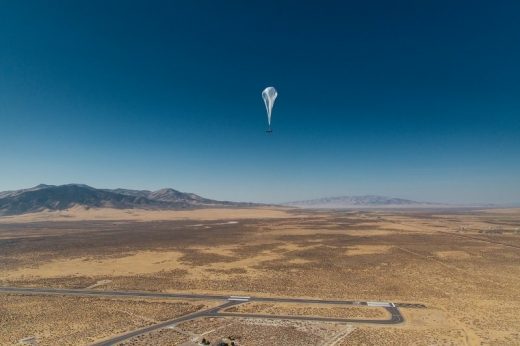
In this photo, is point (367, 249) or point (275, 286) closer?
point (275, 286)

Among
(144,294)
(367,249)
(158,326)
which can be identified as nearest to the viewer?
(158,326)

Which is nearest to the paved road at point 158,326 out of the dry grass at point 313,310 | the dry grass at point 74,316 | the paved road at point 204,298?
the paved road at point 204,298

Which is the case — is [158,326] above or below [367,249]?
below

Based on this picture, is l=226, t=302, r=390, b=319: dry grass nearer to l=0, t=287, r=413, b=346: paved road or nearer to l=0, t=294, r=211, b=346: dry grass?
l=0, t=287, r=413, b=346: paved road

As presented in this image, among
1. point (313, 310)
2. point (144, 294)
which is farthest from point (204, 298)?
point (313, 310)

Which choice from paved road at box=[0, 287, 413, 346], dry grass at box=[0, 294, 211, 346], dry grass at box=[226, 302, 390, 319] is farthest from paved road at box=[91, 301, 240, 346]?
dry grass at box=[226, 302, 390, 319]

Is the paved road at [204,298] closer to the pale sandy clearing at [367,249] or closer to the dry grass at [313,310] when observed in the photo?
the dry grass at [313,310]

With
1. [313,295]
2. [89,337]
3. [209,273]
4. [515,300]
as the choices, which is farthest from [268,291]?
[515,300]

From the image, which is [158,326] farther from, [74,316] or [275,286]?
[275,286]
